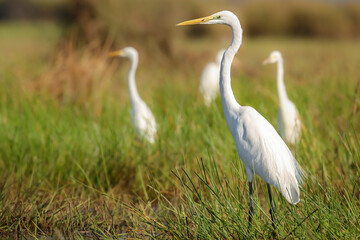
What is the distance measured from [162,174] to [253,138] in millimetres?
1080

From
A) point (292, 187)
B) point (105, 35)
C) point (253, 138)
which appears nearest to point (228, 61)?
point (253, 138)

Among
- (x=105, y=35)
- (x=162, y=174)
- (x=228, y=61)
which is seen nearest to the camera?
(x=228, y=61)

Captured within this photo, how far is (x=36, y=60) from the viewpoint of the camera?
779 cm

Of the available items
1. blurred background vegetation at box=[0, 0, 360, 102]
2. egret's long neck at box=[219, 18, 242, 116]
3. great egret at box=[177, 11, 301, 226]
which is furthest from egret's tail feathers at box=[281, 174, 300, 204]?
blurred background vegetation at box=[0, 0, 360, 102]

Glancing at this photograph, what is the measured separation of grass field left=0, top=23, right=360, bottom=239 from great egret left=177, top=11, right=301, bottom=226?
6 cm

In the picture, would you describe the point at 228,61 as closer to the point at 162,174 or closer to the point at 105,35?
the point at 162,174

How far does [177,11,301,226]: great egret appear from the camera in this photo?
2.21 m

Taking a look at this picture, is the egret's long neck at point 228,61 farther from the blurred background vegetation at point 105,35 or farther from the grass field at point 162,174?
the blurred background vegetation at point 105,35

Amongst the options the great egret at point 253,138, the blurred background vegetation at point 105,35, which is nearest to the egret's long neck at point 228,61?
the great egret at point 253,138

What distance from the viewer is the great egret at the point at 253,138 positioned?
221cm

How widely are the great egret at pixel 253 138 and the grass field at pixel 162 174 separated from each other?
64mm

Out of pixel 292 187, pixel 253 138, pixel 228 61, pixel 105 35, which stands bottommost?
pixel 105 35

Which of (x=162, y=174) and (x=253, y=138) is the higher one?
(x=253, y=138)

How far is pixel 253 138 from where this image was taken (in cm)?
228
